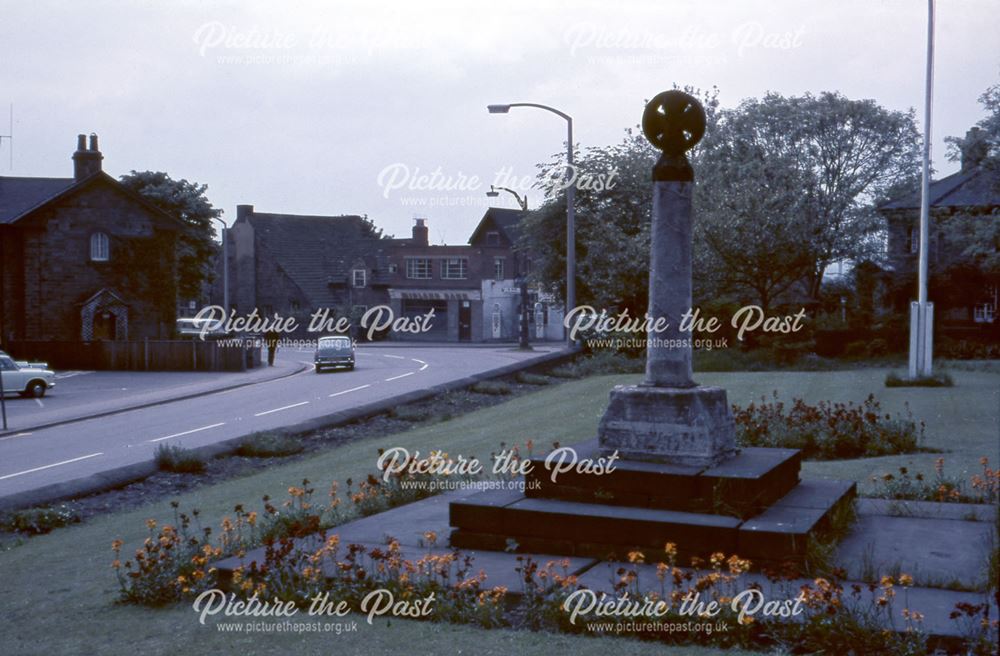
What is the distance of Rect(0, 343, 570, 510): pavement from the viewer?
16.8 meters

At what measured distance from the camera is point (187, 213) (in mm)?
69875

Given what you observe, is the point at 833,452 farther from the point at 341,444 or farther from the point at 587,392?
the point at 587,392

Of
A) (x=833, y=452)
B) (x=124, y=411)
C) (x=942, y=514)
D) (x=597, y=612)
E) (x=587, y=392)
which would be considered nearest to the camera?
(x=597, y=612)

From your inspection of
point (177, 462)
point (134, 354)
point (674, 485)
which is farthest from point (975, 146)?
point (674, 485)

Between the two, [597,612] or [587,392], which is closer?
[597,612]

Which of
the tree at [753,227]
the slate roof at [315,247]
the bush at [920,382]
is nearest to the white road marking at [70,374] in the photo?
the tree at [753,227]

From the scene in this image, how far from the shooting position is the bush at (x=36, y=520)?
12.0m

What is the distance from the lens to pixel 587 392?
2433cm

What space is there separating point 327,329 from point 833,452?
65.6 m

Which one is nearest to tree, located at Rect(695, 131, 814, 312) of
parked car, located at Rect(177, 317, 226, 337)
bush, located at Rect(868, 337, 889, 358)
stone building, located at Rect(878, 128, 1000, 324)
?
A: bush, located at Rect(868, 337, 889, 358)

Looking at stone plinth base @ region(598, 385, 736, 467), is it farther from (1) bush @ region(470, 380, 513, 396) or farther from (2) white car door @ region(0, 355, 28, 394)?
(2) white car door @ region(0, 355, 28, 394)

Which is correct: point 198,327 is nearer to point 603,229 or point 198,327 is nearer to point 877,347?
point 603,229

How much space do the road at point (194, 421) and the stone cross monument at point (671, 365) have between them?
34.0 ft

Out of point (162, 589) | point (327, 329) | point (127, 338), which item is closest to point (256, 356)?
point (127, 338)
